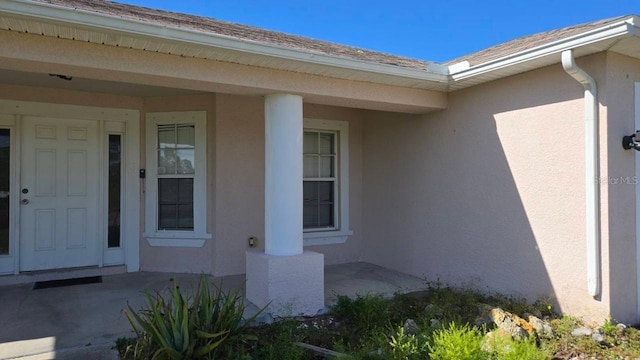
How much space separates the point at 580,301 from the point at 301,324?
112 inches

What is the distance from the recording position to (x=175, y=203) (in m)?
6.38

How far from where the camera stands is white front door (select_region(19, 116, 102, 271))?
5727 millimetres

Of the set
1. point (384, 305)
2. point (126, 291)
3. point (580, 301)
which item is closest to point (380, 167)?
point (384, 305)

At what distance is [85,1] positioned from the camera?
4547mm

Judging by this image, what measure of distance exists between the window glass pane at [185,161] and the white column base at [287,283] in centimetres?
217

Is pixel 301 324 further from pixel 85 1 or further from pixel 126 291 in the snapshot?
pixel 85 1

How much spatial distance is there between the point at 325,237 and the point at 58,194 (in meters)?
3.99

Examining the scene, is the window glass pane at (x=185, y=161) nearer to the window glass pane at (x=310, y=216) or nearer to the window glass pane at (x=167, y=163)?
the window glass pane at (x=167, y=163)

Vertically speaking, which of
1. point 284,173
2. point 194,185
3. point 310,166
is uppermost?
point 310,166

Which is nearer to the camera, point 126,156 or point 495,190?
point 495,190

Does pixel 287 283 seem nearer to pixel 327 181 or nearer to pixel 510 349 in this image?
pixel 510 349

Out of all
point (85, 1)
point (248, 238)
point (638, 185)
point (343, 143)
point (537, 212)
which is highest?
point (85, 1)

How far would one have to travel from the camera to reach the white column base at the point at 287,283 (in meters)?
4.51

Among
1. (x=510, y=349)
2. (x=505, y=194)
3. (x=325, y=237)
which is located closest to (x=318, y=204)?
(x=325, y=237)
